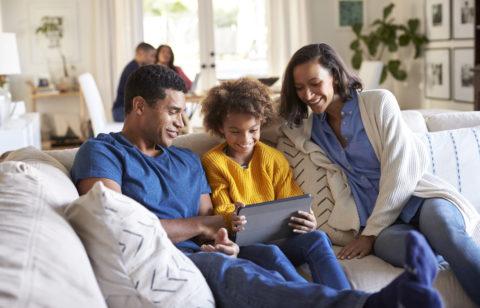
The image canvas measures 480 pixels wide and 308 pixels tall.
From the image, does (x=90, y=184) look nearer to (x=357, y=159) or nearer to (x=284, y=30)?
(x=357, y=159)

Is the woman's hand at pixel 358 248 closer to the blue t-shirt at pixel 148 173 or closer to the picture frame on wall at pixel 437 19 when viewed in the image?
the blue t-shirt at pixel 148 173

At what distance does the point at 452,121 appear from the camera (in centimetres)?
254

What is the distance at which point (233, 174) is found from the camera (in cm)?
206

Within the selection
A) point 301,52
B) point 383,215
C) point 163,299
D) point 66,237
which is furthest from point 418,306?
point 301,52

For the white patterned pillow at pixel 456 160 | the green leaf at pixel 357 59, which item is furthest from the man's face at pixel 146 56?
the white patterned pillow at pixel 456 160

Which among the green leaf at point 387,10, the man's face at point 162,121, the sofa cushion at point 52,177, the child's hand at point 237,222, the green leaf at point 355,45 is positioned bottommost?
the child's hand at point 237,222

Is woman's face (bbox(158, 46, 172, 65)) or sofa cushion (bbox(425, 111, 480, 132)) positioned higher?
woman's face (bbox(158, 46, 172, 65))

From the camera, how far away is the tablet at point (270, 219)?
176 cm

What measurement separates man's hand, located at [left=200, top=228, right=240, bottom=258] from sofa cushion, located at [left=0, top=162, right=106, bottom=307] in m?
0.52

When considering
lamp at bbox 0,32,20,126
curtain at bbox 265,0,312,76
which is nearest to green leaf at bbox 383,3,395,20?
curtain at bbox 265,0,312,76

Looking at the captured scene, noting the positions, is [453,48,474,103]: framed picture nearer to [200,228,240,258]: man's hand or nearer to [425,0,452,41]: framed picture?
[425,0,452,41]: framed picture

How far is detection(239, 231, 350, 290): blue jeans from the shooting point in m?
1.64

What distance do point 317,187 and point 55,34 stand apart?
17.6 ft

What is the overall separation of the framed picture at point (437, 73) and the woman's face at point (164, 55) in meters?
2.91
